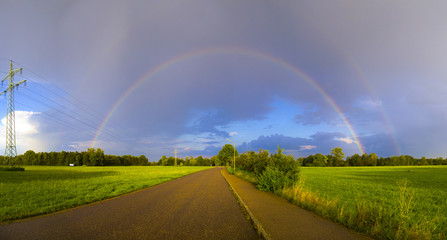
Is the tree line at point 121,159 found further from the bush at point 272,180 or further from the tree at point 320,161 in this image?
the bush at point 272,180

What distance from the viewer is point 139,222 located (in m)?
6.40

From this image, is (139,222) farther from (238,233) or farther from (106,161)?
(106,161)

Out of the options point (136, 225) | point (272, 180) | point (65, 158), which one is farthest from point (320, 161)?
point (65, 158)

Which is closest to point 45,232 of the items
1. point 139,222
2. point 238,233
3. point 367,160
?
point 139,222

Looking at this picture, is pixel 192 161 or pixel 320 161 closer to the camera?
pixel 320 161

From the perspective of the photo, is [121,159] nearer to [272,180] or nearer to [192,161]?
[192,161]

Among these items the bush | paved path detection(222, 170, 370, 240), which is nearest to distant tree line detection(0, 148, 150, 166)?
the bush

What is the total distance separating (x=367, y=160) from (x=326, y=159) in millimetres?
25828

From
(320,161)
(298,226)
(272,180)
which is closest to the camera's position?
(298,226)

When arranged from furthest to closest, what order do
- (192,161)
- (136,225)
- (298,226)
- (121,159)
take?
(192,161), (121,159), (298,226), (136,225)

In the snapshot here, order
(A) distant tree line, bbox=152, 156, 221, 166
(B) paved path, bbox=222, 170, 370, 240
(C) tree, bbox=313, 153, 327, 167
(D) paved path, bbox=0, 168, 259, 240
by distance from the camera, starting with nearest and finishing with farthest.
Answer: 1. (D) paved path, bbox=0, 168, 259, 240
2. (B) paved path, bbox=222, 170, 370, 240
3. (C) tree, bbox=313, 153, 327, 167
4. (A) distant tree line, bbox=152, 156, 221, 166

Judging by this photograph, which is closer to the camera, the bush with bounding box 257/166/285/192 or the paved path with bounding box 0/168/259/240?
the paved path with bounding box 0/168/259/240

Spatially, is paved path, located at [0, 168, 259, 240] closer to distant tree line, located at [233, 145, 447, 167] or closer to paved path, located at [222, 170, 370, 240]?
paved path, located at [222, 170, 370, 240]

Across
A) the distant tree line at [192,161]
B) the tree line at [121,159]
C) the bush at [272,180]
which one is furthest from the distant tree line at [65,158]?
the bush at [272,180]
